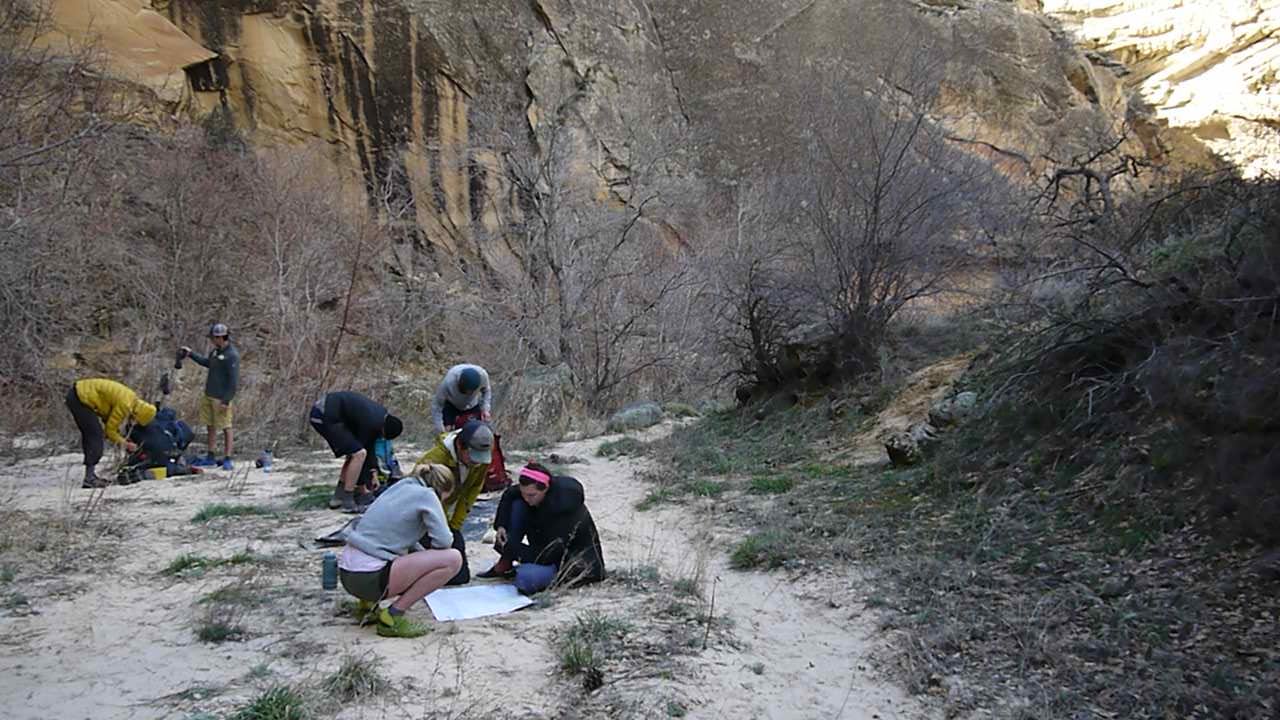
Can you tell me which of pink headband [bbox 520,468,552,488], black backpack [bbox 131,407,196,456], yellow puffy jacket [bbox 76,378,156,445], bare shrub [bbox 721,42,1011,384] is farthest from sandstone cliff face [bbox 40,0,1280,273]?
yellow puffy jacket [bbox 76,378,156,445]

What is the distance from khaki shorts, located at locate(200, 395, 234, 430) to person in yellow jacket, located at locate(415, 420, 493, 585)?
6.11 meters

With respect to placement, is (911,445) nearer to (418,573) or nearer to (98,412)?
(418,573)

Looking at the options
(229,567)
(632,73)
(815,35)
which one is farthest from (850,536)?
(815,35)

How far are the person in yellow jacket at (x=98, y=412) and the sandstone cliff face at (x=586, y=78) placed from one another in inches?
504

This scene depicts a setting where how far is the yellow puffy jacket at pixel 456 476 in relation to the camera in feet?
18.8

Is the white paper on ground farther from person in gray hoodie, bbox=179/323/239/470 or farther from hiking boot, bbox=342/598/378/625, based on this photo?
person in gray hoodie, bbox=179/323/239/470

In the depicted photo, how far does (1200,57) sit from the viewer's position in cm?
3897

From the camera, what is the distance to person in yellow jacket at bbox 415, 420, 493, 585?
215 inches

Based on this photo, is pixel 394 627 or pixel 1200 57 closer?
pixel 394 627

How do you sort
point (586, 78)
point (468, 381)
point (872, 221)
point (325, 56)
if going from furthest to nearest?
point (586, 78), point (325, 56), point (872, 221), point (468, 381)

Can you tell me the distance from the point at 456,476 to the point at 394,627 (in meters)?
1.30

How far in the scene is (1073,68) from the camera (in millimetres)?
34781

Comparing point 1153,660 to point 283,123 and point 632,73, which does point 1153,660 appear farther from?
point 632,73

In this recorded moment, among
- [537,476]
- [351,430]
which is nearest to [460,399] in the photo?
[351,430]
